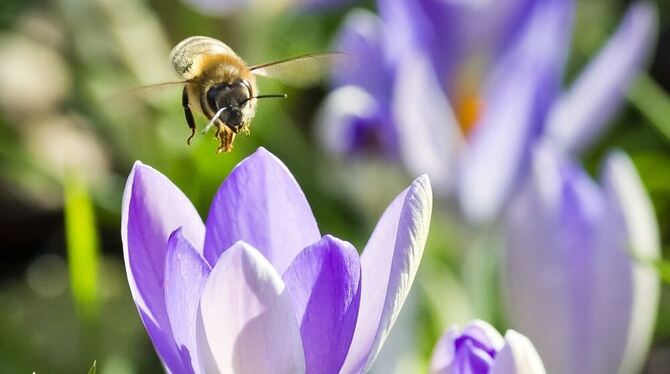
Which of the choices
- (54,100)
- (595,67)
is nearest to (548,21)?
(595,67)

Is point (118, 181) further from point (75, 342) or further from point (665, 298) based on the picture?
point (665, 298)

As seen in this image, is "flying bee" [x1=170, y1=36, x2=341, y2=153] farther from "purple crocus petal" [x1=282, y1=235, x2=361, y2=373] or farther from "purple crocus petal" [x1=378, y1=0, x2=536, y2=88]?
"purple crocus petal" [x1=378, y1=0, x2=536, y2=88]

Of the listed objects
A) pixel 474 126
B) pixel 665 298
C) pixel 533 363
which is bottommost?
pixel 665 298

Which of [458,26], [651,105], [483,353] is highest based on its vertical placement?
[458,26]

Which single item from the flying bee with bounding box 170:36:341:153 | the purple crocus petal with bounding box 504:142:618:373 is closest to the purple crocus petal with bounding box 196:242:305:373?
the flying bee with bounding box 170:36:341:153

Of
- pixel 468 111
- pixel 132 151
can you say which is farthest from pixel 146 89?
pixel 132 151

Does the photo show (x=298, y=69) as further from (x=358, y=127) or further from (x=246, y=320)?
(x=246, y=320)
